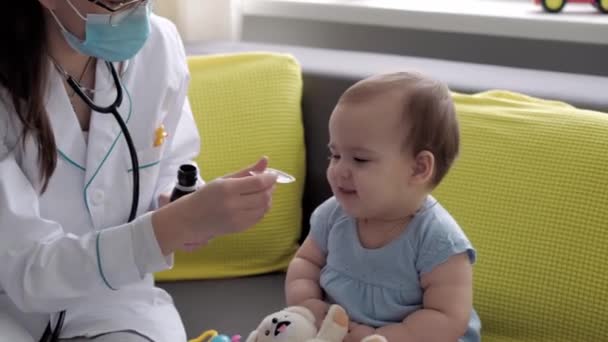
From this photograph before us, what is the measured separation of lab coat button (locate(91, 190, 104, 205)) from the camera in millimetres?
1261

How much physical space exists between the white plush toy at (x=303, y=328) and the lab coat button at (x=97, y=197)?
33 cm

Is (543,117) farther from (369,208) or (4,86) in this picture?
(4,86)

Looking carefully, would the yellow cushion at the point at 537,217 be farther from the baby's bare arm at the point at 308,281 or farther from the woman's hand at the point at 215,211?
the woman's hand at the point at 215,211

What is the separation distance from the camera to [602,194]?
1354 millimetres

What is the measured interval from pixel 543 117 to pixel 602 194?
179 millimetres

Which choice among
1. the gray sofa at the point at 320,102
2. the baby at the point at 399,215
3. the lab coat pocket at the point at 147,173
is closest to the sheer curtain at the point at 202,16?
the gray sofa at the point at 320,102

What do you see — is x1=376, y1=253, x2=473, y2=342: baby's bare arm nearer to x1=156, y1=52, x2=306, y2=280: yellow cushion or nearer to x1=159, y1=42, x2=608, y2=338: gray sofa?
x1=159, y1=42, x2=608, y2=338: gray sofa

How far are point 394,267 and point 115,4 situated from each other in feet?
1.82

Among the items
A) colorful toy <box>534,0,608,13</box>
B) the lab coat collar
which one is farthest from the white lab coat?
colorful toy <box>534,0,608,13</box>

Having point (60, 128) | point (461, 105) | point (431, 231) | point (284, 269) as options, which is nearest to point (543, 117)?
point (461, 105)

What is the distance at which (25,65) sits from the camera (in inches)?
45.5

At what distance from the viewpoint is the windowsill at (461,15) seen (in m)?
1.81

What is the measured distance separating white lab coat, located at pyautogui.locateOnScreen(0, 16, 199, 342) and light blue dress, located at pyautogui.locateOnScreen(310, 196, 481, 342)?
0.27m

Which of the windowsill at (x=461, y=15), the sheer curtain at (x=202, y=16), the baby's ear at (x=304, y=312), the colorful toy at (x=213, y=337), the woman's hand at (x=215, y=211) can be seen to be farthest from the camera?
the sheer curtain at (x=202, y=16)
